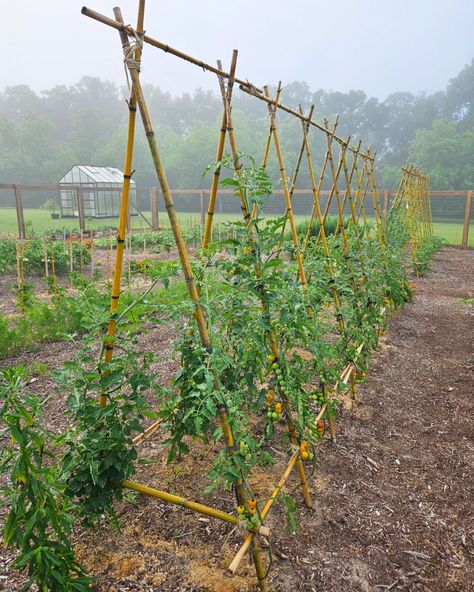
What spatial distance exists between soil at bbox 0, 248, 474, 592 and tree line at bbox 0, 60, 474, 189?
71.0ft

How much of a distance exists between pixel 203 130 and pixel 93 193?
680 inches

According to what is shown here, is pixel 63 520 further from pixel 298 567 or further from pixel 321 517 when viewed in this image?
pixel 321 517

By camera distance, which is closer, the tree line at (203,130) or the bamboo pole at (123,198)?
the bamboo pole at (123,198)

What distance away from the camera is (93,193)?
20.1m

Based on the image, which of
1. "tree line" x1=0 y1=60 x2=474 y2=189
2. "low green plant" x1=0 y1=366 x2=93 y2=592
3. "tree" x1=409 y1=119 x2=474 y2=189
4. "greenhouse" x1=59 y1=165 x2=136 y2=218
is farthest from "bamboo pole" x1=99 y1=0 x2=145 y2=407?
"tree" x1=409 y1=119 x2=474 y2=189

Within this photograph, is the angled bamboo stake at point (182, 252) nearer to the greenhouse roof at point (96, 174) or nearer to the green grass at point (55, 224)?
the green grass at point (55, 224)

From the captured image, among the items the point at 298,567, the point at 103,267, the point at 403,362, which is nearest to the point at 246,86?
the point at 298,567

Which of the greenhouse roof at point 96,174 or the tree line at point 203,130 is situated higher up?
the tree line at point 203,130

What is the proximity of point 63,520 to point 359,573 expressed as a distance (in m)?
1.31

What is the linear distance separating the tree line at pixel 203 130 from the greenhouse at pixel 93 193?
10.7 feet

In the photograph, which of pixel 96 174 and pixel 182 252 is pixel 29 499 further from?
pixel 96 174

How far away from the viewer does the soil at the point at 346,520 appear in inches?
71.6

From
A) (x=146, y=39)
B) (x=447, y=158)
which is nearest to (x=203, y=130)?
(x=447, y=158)

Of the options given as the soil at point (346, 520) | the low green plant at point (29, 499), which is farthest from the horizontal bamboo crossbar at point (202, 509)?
the low green plant at point (29, 499)
